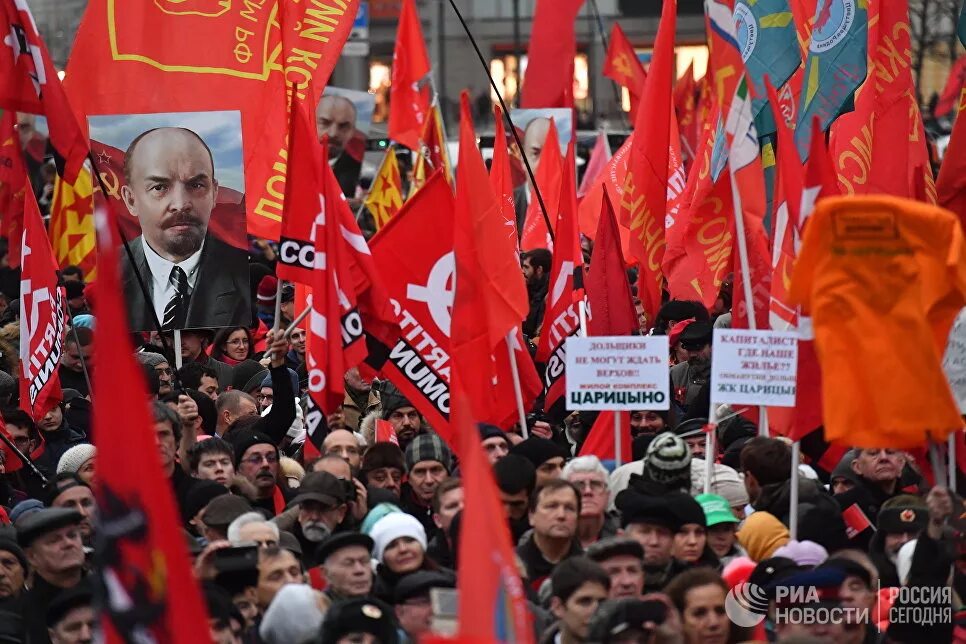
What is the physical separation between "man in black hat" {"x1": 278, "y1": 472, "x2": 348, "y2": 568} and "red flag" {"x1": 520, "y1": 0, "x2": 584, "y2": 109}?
9.65 m

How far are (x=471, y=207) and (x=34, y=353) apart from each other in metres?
2.50

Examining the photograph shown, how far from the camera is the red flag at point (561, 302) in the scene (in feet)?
35.5

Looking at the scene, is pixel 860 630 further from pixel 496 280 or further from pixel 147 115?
pixel 147 115

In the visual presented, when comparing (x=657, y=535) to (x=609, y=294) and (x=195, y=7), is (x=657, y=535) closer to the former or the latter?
(x=609, y=294)

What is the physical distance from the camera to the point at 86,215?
15773 millimetres

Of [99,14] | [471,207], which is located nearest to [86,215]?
[99,14]

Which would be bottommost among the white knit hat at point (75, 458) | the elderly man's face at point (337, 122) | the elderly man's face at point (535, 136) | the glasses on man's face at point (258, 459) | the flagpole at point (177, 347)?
the glasses on man's face at point (258, 459)

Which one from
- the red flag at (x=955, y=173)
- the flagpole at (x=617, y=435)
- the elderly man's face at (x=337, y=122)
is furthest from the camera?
the elderly man's face at (x=337, y=122)

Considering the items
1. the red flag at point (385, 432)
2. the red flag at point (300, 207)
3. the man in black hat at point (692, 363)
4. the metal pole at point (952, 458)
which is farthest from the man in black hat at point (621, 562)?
the man in black hat at point (692, 363)

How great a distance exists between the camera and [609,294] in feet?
36.0

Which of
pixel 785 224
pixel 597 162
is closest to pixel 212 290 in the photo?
pixel 785 224

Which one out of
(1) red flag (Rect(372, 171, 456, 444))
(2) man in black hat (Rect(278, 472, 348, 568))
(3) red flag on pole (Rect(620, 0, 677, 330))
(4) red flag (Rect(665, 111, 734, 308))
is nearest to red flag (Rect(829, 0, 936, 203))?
(4) red flag (Rect(665, 111, 734, 308))

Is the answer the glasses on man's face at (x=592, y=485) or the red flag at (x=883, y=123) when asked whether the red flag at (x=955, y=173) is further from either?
the glasses on man's face at (x=592, y=485)

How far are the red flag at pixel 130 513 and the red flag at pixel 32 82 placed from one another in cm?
506
